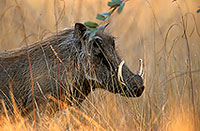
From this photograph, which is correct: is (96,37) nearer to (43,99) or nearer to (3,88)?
(43,99)

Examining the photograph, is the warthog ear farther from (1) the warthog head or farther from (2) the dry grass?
(2) the dry grass

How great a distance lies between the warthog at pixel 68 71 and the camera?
298cm

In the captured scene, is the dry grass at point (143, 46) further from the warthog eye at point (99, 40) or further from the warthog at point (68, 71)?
the warthog eye at point (99, 40)

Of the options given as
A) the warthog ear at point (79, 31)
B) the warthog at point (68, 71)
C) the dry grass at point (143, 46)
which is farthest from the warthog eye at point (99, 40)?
the dry grass at point (143, 46)

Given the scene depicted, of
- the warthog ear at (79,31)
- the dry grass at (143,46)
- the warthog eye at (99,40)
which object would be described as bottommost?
the dry grass at (143,46)

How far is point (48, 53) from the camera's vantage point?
3117 millimetres

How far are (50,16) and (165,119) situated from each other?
3.89m

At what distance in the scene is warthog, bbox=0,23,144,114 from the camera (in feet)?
9.78

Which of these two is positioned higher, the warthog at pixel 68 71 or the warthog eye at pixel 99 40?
the warthog eye at pixel 99 40

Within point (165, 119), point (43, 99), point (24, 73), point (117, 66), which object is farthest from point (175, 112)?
point (24, 73)

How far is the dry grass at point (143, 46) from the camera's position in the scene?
124 inches

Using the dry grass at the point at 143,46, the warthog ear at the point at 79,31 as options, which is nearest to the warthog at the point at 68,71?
the warthog ear at the point at 79,31

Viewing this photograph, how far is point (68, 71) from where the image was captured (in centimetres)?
303

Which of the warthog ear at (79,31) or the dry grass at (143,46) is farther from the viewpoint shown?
the dry grass at (143,46)
